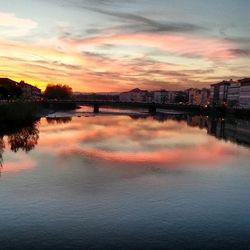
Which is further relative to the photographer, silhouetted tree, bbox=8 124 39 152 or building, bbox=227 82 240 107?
building, bbox=227 82 240 107

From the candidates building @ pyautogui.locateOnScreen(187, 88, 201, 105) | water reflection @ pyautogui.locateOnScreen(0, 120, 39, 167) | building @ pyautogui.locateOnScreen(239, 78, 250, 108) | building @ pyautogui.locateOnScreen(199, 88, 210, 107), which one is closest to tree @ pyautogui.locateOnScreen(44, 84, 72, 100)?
building @ pyautogui.locateOnScreen(199, 88, 210, 107)

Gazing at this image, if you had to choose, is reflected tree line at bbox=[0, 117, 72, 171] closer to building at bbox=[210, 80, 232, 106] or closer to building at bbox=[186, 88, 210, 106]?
building at bbox=[210, 80, 232, 106]

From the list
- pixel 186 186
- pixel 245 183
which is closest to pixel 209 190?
pixel 186 186

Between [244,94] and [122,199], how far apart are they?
99864 millimetres

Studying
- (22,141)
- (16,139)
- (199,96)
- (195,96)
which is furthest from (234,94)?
(22,141)

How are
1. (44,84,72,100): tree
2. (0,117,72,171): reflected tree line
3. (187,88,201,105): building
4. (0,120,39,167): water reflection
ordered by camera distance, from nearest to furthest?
1. (0,120,39,167): water reflection
2. (0,117,72,171): reflected tree line
3. (44,84,72,100): tree
4. (187,88,201,105): building

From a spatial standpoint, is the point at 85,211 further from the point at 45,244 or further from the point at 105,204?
the point at 45,244

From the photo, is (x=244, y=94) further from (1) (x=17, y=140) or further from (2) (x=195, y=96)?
(1) (x=17, y=140)

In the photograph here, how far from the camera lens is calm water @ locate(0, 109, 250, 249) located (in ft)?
36.1

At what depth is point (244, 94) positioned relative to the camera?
110m

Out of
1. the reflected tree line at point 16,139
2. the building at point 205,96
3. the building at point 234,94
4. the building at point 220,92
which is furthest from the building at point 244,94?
the reflected tree line at point 16,139

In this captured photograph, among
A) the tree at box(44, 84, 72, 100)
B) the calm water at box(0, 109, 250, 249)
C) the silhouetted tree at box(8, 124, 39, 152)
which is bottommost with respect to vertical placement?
the silhouetted tree at box(8, 124, 39, 152)

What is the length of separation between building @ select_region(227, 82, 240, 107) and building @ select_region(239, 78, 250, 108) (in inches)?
106

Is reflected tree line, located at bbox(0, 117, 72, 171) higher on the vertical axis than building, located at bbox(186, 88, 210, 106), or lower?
lower
